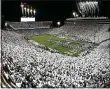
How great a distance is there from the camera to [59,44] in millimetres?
12398

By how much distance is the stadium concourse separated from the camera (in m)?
11.0

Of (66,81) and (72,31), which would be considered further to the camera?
(72,31)

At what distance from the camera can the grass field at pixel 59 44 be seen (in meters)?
12.2

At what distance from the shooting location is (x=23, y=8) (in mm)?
12719

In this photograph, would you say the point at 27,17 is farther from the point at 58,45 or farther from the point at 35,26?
the point at 58,45

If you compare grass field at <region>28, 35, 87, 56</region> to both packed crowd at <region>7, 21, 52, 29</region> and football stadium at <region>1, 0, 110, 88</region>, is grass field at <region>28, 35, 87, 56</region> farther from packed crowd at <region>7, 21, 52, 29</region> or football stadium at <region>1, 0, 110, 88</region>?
packed crowd at <region>7, 21, 52, 29</region>

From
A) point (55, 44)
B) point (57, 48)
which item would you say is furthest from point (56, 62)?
point (55, 44)

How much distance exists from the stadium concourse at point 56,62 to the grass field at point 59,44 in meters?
0.22

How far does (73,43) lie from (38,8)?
2.37 meters

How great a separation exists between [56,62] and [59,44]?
1.01m

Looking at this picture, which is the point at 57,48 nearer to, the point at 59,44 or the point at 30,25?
the point at 59,44

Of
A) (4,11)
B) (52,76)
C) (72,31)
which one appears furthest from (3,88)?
(72,31)

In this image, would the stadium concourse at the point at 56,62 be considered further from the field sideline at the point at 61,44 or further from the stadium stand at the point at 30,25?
the field sideline at the point at 61,44

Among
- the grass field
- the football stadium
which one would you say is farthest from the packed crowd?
the grass field
